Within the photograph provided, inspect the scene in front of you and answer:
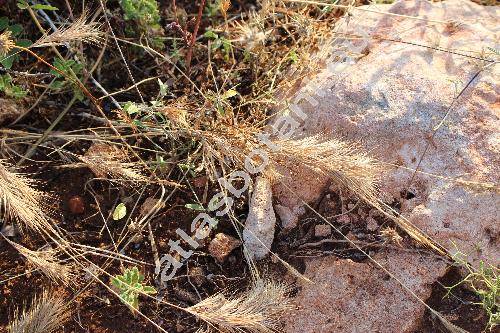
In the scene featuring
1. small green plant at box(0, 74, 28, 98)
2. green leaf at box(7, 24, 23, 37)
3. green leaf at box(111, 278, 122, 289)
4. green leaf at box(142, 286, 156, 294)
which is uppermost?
green leaf at box(7, 24, 23, 37)

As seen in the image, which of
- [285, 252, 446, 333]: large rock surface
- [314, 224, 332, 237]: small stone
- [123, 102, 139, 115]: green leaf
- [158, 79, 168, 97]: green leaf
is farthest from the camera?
[158, 79, 168, 97]: green leaf

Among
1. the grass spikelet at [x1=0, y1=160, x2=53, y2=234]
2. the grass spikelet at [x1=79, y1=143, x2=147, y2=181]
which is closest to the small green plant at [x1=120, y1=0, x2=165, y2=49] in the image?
the grass spikelet at [x1=79, y1=143, x2=147, y2=181]

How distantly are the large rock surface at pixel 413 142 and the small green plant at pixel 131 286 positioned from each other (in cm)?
48

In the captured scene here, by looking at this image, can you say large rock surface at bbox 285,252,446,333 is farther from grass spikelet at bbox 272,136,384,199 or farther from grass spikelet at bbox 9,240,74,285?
grass spikelet at bbox 9,240,74,285

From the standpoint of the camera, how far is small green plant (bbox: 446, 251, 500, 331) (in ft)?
5.48

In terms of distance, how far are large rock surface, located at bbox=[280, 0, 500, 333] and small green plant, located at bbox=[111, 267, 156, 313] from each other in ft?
1.58

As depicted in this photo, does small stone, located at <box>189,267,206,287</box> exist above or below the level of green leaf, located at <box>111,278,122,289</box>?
below

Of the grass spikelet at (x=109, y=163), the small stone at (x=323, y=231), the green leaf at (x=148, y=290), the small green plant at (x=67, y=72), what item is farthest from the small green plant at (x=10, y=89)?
the small stone at (x=323, y=231)

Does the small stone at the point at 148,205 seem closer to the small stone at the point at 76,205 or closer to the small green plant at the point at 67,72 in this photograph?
the small stone at the point at 76,205

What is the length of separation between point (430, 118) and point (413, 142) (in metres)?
0.10

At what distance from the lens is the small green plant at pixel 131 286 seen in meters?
1.80

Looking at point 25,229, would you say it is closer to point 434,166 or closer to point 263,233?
point 263,233

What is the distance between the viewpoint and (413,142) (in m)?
1.93

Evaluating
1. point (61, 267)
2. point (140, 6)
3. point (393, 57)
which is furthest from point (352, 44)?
point (61, 267)
